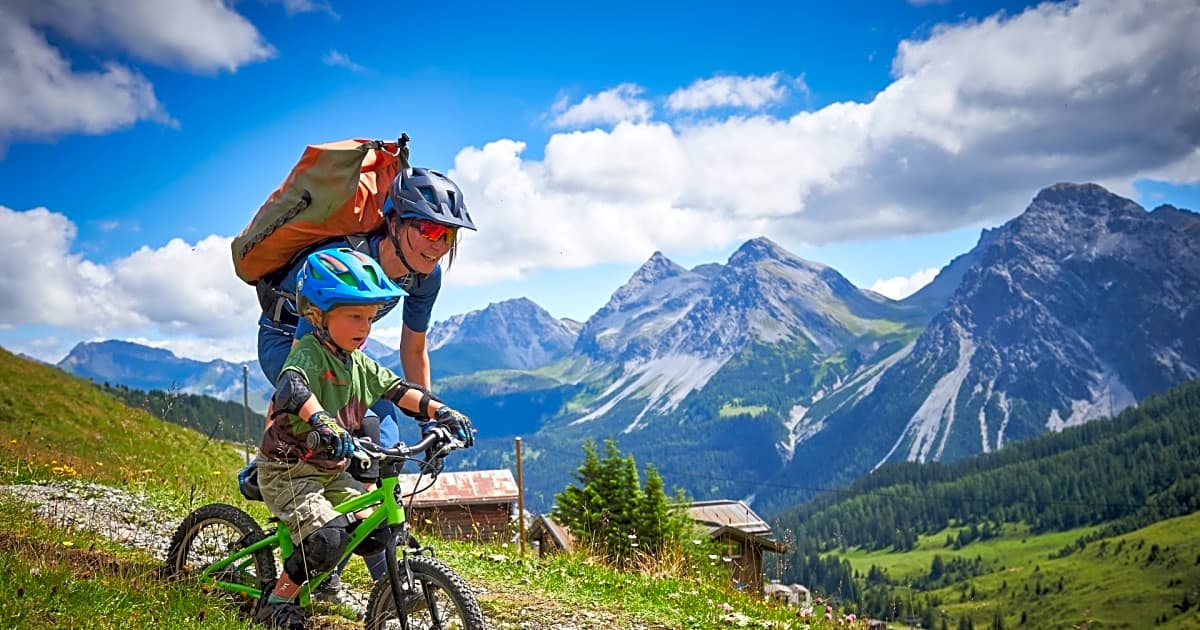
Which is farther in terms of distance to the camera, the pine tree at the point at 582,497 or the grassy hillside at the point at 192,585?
the pine tree at the point at 582,497

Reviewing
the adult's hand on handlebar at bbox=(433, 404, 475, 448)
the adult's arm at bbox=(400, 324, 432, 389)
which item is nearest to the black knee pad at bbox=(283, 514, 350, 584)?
the adult's hand on handlebar at bbox=(433, 404, 475, 448)

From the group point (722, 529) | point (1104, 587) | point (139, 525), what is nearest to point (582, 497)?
point (722, 529)

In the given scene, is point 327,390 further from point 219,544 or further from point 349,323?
point 219,544

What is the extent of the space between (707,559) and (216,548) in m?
6.53

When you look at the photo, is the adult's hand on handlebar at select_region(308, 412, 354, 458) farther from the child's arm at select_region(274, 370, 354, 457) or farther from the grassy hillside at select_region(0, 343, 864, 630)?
the grassy hillside at select_region(0, 343, 864, 630)

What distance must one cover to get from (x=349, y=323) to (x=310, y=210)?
0.90 meters

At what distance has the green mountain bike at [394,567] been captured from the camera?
4492 mm

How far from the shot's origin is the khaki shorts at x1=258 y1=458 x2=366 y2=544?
4645mm

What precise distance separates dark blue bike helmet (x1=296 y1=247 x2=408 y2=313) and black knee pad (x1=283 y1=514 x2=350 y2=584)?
1.21 meters

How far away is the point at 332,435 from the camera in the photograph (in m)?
4.09

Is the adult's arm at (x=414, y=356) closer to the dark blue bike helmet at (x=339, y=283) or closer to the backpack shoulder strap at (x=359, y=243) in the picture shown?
the backpack shoulder strap at (x=359, y=243)

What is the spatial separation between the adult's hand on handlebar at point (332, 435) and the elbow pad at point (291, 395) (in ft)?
0.54

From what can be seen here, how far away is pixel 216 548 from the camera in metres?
5.90

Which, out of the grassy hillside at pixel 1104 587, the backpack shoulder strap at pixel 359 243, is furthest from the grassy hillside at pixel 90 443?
the grassy hillside at pixel 1104 587
